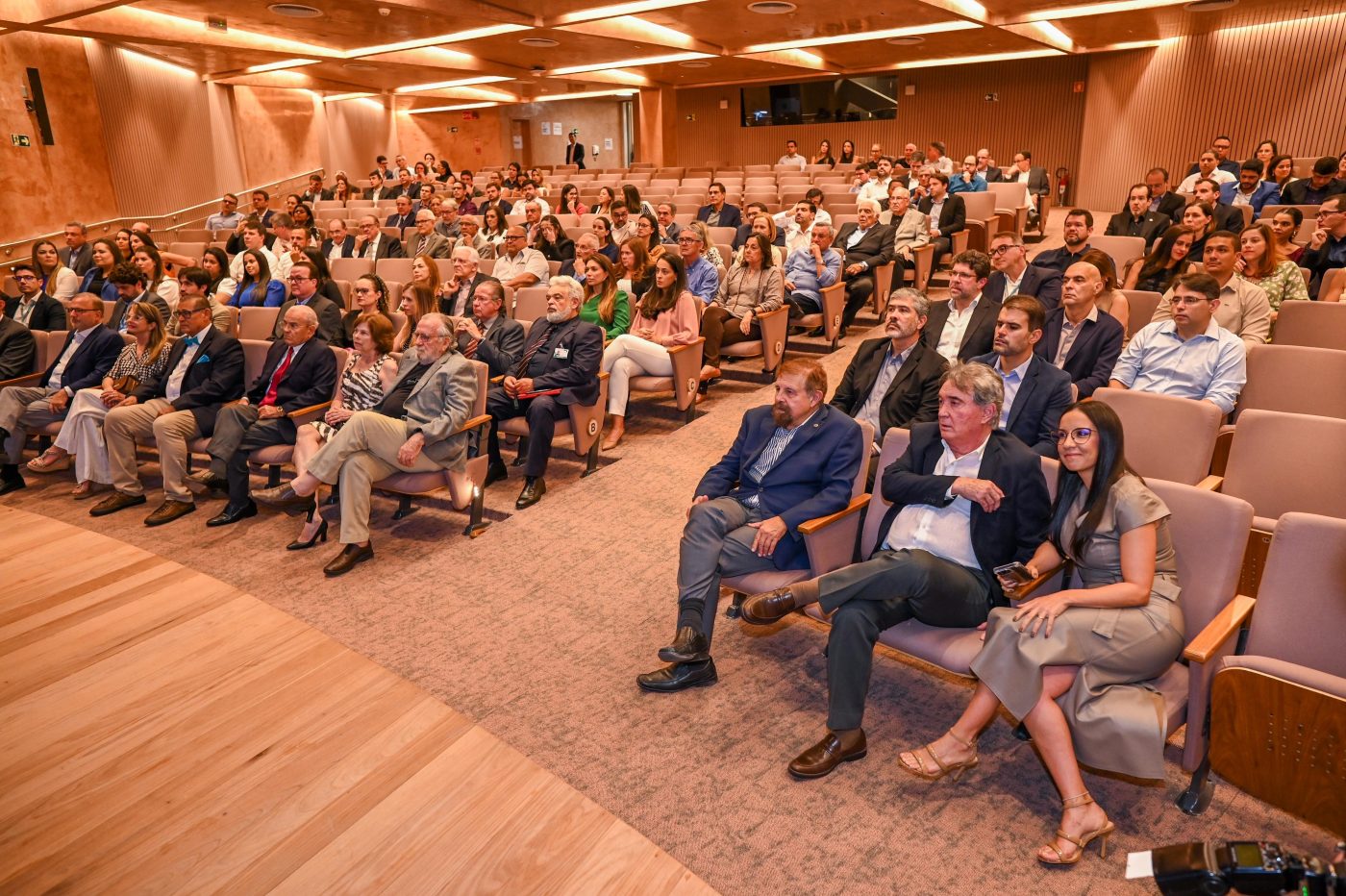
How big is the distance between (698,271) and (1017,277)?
204cm

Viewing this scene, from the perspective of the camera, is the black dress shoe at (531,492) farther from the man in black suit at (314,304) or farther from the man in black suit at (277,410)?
the man in black suit at (314,304)

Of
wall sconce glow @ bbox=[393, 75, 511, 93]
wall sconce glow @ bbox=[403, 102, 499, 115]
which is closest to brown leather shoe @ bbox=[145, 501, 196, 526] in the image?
wall sconce glow @ bbox=[393, 75, 511, 93]

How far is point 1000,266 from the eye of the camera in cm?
490

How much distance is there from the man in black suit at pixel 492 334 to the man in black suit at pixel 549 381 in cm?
9

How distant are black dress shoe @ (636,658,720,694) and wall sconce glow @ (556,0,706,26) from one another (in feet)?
27.9

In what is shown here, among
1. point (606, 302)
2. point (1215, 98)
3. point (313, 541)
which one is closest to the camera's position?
point (313, 541)

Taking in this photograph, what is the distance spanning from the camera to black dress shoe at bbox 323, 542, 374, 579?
376cm

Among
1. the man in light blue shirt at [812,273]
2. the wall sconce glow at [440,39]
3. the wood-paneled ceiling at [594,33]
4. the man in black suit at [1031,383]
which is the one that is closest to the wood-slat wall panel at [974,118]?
the wood-paneled ceiling at [594,33]

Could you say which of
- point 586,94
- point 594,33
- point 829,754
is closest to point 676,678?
point 829,754

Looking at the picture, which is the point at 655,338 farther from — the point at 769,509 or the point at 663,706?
the point at 663,706

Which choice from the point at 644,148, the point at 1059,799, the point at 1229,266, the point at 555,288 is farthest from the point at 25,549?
the point at 644,148

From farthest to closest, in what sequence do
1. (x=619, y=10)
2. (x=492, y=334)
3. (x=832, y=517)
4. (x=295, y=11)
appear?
1. (x=295, y=11)
2. (x=619, y=10)
3. (x=492, y=334)
4. (x=832, y=517)

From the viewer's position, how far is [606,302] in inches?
209

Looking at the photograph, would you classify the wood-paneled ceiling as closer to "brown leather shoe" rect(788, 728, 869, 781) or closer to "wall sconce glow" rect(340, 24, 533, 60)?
"wall sconce glow" rect(340, 24, 533, 60)
